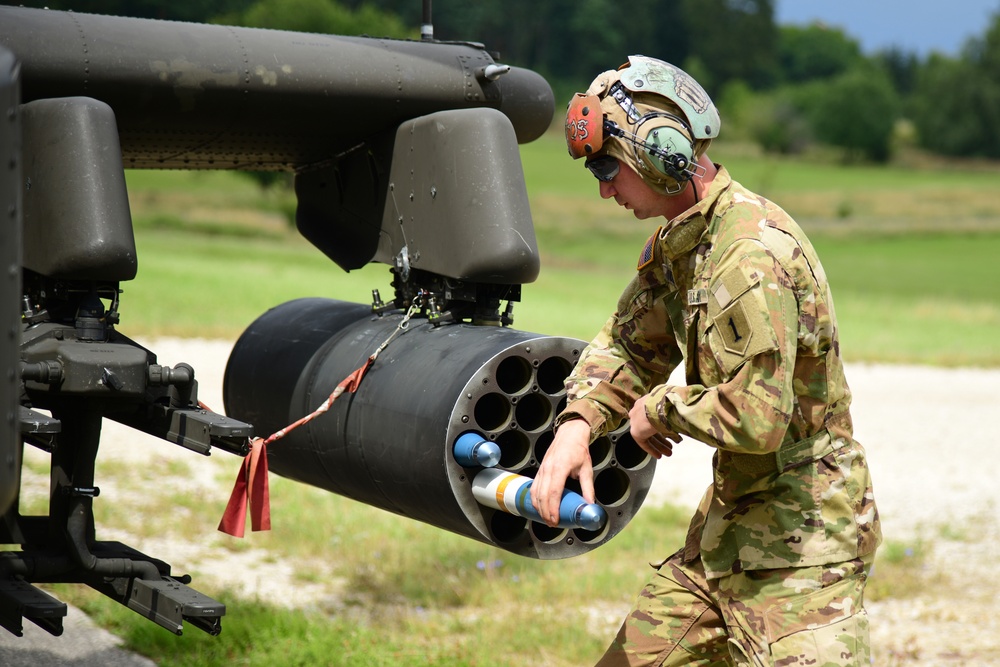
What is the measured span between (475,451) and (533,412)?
0.39m

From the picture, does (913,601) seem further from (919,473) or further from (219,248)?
(219,248)

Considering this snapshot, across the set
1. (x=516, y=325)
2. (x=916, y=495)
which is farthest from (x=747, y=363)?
(x=516, y=325)

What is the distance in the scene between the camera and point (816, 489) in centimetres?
330

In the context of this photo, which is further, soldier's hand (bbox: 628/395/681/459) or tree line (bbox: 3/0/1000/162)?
tree line (bbox: 3/0/1000/162)

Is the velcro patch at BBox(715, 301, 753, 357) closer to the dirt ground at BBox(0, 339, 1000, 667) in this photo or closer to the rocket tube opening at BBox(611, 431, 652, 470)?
the rocket tube opening at BBox(611, 431, 652, 470)

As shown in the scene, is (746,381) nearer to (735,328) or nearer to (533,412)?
(735,328)

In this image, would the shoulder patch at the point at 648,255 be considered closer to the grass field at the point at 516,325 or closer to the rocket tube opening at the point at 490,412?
the rocket tube opening at the point at 490,412

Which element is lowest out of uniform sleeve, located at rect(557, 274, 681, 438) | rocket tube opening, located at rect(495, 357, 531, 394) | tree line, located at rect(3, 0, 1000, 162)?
rocket tube opening, located at rect(495, 357, 531, 394)

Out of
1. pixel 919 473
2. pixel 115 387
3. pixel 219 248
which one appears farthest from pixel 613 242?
pixel 115 387

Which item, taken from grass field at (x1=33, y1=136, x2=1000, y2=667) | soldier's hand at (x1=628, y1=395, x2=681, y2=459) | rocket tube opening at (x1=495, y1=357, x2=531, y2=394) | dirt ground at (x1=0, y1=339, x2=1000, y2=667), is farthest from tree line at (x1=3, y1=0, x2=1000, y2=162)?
soldier's hand at (x1=628, y1=395, x2=681, y2=459)

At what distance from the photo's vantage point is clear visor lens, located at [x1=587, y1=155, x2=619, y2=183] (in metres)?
3.38

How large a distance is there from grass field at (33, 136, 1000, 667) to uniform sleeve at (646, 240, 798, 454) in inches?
100.0

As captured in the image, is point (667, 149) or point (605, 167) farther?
point (605, 167)

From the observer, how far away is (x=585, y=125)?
333cm
